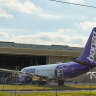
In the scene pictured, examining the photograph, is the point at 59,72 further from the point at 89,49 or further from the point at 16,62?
the point at 16,62

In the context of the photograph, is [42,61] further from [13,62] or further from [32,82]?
[32,82]

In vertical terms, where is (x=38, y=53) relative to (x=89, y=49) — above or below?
above

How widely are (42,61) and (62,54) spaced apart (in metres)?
10.7

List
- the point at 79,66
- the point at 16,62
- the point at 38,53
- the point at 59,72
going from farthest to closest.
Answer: the point at 16,62 < the point at 38,53 < the point at 59,72 < the point at 79,66

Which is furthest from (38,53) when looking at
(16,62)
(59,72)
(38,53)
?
(16,62)

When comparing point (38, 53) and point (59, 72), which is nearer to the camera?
point (59, 72)

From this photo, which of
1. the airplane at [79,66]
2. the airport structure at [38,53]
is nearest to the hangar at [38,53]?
the airport structure at [38,53]

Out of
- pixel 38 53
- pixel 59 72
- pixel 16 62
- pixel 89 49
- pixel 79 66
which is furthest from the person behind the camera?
pixel 16 62

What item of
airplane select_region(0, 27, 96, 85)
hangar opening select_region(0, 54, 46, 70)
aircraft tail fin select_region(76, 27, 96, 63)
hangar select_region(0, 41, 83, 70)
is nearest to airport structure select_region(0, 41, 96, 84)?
hangar select_region(0, 41, 83, 70)

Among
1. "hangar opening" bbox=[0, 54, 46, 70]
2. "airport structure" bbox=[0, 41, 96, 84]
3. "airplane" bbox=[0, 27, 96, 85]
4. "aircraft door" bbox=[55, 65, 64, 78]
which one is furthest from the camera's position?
"hangar opening" bbox=[0, 54, 46, 70]

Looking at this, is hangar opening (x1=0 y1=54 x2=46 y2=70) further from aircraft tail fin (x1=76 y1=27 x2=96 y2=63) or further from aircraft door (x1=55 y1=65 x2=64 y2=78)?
aircraft tail fin (x1=76 y1=27 x2=96 y2=63)

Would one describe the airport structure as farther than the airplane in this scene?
Yes

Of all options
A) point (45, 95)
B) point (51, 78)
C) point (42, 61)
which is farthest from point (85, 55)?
point (42, 61)

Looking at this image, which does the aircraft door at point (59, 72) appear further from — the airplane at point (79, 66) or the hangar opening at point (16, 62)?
the hangar opening at point (16, 62)
